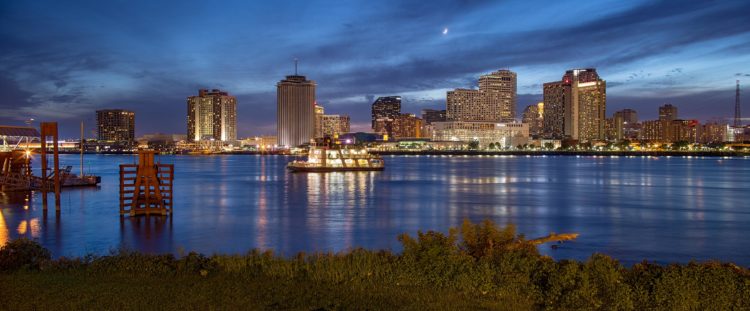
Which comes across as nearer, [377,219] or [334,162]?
[377,219]

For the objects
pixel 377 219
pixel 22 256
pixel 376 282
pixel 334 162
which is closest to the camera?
pixel 376 282

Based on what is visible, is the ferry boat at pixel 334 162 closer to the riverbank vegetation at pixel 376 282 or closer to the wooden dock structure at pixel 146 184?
the wooden dock structure at pixel 146 184

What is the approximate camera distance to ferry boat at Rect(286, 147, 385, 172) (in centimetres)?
8581

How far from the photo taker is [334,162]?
88.2 m

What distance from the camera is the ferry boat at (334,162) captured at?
8581cm

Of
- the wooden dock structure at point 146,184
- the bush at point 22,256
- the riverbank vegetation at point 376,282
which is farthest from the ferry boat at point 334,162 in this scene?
the riverbank vegetation at point 376,282

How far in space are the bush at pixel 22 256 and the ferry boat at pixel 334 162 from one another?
7247 centimetres

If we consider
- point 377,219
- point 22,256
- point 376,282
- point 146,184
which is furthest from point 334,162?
point 376,282

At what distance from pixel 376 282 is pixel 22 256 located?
714 cm

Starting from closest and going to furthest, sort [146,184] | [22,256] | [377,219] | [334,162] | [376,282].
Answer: [376,282]
[22,256]
[146,184]
[377,219]
[334,162]

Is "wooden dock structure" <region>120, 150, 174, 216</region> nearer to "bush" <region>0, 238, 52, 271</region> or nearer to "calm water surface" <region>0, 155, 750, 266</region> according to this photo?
"calm water surface" <region>0, 155, 750, 266</region>

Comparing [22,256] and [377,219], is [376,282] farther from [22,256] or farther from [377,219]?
[377,219]

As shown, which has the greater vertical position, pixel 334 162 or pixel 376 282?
pixel 334 162

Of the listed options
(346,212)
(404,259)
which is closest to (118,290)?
(404,259)
